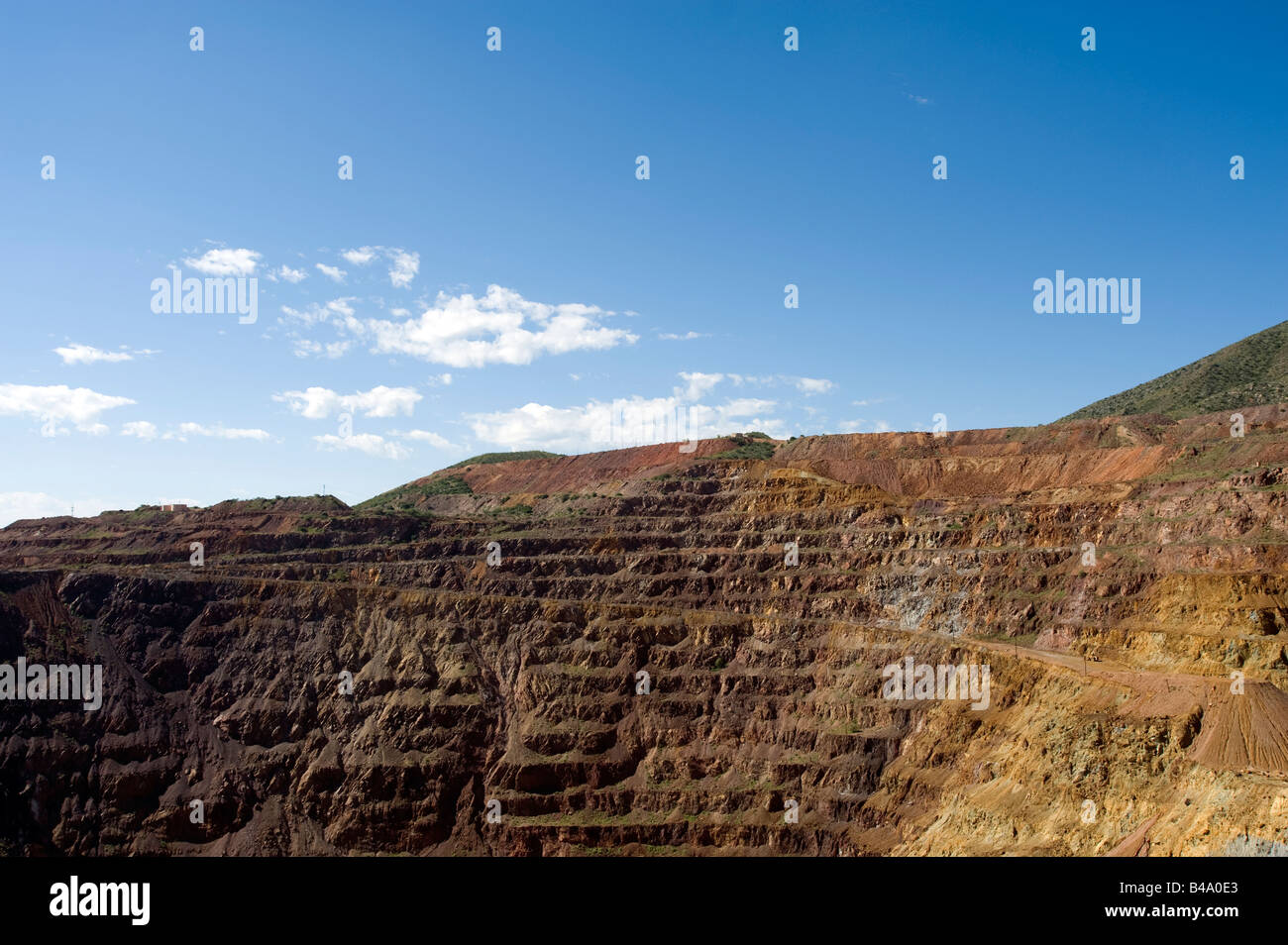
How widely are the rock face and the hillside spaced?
15.3m

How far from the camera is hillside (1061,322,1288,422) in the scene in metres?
106

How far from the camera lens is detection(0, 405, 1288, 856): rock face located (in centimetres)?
4547

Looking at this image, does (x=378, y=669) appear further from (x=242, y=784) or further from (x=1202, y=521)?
(x=1202, y=521)

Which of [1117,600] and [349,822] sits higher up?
[1117,600]

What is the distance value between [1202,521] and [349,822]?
204 feet

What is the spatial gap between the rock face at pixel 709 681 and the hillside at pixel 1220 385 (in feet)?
50.1

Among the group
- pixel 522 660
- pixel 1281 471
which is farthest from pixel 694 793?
pixel 1281 471

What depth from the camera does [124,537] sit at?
101500 mm

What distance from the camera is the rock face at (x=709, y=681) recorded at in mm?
45469

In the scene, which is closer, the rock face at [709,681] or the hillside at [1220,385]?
the rock face at [709,681]

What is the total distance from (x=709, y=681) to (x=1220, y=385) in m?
88.9

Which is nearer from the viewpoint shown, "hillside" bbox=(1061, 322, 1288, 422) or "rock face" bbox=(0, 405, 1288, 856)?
"rock face" bbox=(0, 405, 1288, 856)

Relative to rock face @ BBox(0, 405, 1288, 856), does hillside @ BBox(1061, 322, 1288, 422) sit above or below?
above

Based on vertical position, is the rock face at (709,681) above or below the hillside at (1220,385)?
below
